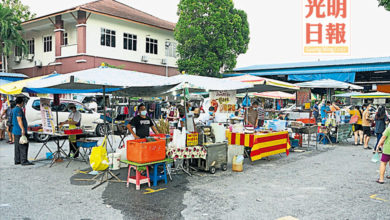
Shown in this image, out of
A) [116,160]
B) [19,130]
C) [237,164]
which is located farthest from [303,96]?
[19,130]

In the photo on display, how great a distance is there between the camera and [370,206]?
206 inches

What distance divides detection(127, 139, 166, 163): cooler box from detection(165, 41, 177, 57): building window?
77.9 feet

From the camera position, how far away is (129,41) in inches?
1016

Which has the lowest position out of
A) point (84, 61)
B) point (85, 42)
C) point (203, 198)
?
point (203, 198)

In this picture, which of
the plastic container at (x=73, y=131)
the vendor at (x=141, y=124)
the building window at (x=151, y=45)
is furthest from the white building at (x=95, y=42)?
the vendor at (x=141, y=124)

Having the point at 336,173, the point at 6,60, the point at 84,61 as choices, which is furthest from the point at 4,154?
the point at 6,60

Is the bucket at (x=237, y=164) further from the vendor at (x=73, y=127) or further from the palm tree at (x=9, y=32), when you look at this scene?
the palm tree at (x=9, y=32)

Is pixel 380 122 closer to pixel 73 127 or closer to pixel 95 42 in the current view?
pixel 73 127

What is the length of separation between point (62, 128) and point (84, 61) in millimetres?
14355

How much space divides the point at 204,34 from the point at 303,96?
43.9ft

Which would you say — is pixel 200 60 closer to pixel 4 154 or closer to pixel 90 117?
pixel 90 117

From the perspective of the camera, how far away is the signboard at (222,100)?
34.7ft

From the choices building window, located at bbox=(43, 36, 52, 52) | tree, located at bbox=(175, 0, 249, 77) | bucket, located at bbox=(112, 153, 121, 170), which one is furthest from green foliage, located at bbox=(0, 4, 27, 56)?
bucket, located at bbox=(112, 153, 121, 170)

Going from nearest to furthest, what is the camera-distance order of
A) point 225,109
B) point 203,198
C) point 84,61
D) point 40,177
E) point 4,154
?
point 203,198, point 40,177, point 4,154, point 225,109, point 84,61
